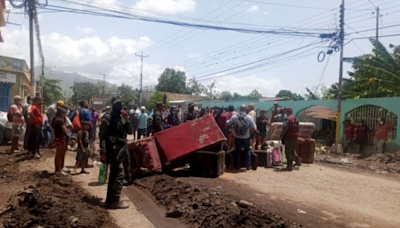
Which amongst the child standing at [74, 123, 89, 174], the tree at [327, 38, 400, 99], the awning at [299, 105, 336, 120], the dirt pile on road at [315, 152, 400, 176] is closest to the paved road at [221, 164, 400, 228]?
the dirt pile on road at [315, 152, 400, 176]

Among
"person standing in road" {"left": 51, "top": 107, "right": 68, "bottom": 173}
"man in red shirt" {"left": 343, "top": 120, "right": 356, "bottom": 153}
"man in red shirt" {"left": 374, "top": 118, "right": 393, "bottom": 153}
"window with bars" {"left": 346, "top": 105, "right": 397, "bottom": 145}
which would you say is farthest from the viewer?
"man in red shirt" {"left": 343, "top": 120, "right": 356, "bottom": 153}

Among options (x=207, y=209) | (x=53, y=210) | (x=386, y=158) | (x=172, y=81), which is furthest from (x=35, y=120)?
(x=172, y=81)

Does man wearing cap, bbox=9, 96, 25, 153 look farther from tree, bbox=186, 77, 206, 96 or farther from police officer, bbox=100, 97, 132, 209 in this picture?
tree, bbox=186, 77, 206, 96

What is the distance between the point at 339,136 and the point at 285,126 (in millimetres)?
9909

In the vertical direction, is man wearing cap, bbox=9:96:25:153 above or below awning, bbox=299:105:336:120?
below

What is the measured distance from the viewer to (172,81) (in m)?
72.6

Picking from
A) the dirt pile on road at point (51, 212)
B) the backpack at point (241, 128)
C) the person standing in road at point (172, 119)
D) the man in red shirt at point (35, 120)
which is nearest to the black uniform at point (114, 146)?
the dirt pile on road at point (51, 212)

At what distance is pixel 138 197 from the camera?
7.52m

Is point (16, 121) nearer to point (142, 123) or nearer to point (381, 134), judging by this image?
point (142, 123)

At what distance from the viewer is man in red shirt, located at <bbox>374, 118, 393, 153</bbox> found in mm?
16362

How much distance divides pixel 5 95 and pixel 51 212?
27209 millimetres

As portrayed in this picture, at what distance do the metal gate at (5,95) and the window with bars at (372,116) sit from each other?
77.9ft

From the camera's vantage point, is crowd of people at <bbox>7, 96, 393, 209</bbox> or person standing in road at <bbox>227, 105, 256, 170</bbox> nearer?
crowd of people at <bbox>7, 96, 393, 209</bbox>

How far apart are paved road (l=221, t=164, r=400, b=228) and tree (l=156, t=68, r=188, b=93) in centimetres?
6093
